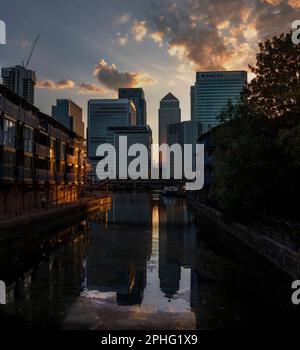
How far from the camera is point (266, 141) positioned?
121ft

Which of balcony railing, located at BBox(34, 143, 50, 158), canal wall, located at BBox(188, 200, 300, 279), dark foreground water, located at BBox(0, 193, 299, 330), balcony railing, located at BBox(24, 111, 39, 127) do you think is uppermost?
balcony railing, located at BBox(24, 111, 39, 127)

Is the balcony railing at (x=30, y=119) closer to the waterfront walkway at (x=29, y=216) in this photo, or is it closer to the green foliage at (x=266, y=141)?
the waterfront walkway at (x=29, y=216)

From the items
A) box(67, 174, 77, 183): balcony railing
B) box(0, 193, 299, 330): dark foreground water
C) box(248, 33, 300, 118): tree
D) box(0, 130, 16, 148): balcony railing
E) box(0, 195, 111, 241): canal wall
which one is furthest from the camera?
box(67, 174, 77, 183): balcony railing

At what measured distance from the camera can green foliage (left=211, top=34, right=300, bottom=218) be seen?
36.8m

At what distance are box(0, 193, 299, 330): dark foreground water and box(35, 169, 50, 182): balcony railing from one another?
73.4 ft

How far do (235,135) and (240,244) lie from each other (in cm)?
1115

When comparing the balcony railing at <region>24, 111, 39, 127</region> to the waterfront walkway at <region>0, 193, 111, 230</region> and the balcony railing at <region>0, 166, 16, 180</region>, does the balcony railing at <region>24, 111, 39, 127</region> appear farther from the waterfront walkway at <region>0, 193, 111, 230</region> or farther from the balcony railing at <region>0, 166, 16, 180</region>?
the waterfront walkway at <region>0, 193, 111, 230</region>

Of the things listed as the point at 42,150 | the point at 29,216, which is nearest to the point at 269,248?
the point at 29,216

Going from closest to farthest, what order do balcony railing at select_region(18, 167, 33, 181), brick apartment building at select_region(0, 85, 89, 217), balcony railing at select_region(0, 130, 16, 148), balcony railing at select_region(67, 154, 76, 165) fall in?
1. balcony railing at select_region(0, 130, 16, 148)
2. brick apartment building at select_region(0, 85, 89, 217)
3. balcony railing at select_region(18, 167, 33, 181)
4. balcony railing at select_region(67, 154, 76, 165)

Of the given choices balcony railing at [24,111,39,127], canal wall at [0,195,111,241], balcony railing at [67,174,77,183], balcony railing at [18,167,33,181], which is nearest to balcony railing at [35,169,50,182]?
balcony railing at [18,167,33,181]

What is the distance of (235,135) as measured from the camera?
139ft

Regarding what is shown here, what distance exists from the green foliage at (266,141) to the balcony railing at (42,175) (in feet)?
111

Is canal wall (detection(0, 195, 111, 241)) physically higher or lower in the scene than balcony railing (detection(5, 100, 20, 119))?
lower
